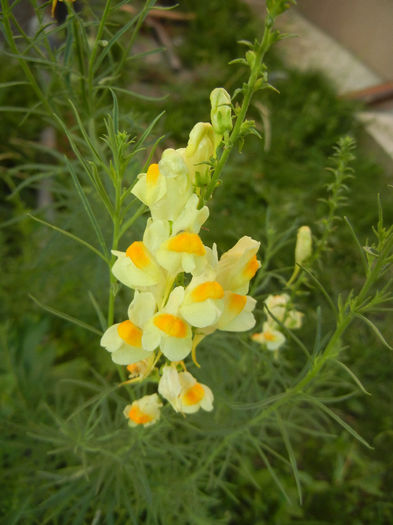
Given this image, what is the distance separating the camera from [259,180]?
76.0 inches

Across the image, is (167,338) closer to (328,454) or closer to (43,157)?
(328,454)

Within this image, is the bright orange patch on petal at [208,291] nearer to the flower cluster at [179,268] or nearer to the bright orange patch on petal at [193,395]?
the flower cluster at [179,268]

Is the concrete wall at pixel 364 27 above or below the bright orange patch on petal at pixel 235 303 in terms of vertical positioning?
below

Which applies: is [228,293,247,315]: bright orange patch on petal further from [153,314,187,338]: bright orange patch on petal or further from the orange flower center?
the orange flower center

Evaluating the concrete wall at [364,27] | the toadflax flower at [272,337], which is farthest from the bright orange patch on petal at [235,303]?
the concrete wall at [364,27]

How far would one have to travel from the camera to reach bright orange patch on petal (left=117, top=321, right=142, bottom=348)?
0.46 meters

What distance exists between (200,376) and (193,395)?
0.29m

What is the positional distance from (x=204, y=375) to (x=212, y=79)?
192 centimetres

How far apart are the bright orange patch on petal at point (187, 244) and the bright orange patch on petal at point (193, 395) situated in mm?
184

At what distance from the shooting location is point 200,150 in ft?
1.41

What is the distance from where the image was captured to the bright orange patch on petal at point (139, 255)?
1.44ft

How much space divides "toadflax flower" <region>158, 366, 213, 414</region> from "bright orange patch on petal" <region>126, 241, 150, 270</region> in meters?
0.12

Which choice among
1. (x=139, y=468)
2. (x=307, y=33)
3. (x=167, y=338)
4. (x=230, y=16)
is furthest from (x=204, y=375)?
(x=307, y=33)

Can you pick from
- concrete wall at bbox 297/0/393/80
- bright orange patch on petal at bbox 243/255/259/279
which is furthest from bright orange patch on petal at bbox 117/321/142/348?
concrete wall at bbox 297/0/393/80
